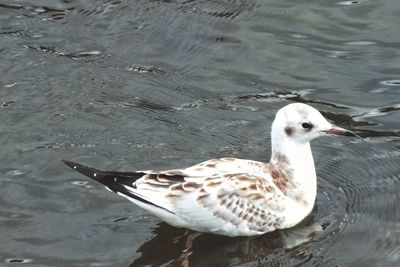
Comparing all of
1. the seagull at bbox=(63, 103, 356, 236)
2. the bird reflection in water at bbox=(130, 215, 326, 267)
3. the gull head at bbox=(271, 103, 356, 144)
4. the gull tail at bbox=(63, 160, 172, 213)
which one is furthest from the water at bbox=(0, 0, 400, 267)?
the gull head at bbox=(271, 103, 356, 144)

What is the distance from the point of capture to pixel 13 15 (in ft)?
43.2

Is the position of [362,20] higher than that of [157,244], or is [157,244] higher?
[362,20]

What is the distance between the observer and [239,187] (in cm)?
911

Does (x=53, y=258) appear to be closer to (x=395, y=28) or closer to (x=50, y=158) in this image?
(x=50, y=158)

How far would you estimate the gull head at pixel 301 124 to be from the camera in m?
9.26

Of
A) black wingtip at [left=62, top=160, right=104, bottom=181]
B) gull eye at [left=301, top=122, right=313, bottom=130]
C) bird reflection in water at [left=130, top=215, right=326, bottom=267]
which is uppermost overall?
gull eye at [left=301, top=122, right=313, bottom=130]

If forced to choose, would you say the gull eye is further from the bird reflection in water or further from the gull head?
the bird reflection in water

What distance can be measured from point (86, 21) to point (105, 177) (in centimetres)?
459

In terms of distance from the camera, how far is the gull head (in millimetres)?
9258

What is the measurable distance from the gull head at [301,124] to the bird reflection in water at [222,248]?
86 cm

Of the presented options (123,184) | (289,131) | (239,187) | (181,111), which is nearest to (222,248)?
(239,187)

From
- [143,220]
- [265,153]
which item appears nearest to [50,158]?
[143,220]

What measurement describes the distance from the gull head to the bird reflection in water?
86 centimetres

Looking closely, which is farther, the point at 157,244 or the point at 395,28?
the point at 395,28
